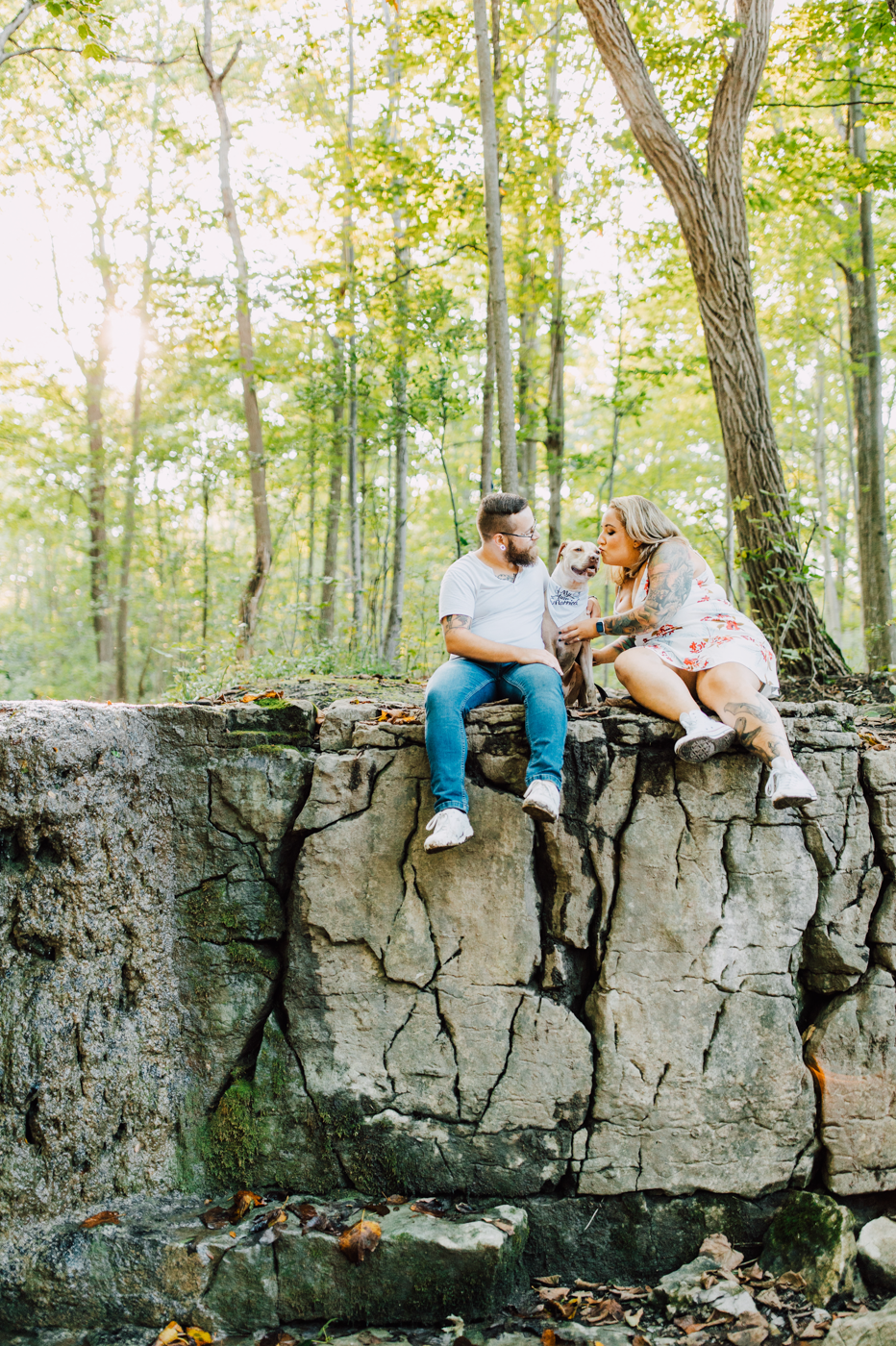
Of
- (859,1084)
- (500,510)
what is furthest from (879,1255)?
(500,510)

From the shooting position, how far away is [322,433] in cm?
1071

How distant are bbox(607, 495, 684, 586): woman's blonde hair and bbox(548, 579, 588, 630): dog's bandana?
1.02ft

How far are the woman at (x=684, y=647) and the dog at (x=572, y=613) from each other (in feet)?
0.24

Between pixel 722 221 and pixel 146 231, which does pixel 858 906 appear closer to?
pixel 722 221

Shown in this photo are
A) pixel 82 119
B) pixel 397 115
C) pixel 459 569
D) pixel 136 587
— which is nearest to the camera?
pixel 459 569

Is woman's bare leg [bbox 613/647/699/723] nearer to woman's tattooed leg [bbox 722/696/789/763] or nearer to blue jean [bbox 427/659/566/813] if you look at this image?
woman's tattooed leg [bbox 722/696/789/763]

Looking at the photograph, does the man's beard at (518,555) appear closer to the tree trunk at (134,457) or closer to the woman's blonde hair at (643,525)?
the woman's blonde hair at (643,525)

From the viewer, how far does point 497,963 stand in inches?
137

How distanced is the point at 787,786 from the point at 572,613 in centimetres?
131

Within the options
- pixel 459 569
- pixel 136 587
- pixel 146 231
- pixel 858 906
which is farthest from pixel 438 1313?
pixel 146 231

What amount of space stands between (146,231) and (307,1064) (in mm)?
16034

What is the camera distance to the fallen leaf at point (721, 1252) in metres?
3.30

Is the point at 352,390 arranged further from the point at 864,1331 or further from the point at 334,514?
the point at 864,1331

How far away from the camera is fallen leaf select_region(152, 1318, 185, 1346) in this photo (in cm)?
290
